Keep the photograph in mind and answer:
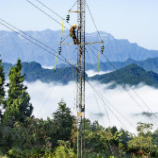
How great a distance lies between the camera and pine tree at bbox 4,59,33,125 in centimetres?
3272

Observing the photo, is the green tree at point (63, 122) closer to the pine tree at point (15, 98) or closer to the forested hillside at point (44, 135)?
the forested hillside at point (44, 135)

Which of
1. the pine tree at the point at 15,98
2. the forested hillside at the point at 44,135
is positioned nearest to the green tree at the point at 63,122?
the forested hillside at the point at 44,135

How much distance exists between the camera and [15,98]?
1334 inches

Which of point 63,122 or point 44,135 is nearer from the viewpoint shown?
point 44,135

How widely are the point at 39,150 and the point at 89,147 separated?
7.70 meters

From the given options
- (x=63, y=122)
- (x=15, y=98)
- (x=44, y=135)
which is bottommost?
(x=44, y=135)

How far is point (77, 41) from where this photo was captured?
18.3 meters

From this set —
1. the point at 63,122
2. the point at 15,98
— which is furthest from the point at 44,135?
the point at 15,98

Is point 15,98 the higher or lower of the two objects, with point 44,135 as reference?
higher

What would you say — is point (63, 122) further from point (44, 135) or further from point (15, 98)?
point (15, 98)

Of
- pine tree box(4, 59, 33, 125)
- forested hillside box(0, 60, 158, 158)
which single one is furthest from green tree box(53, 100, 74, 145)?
pine tree box(4, 59, 33, 125)

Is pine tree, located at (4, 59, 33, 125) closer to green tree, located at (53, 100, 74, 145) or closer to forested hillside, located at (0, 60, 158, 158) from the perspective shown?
forested hillside, located at (0, 60, 158, 158)

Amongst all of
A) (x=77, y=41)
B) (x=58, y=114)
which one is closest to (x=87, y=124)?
(x=58, y=114)

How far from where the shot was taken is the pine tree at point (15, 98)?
32.7 metres
